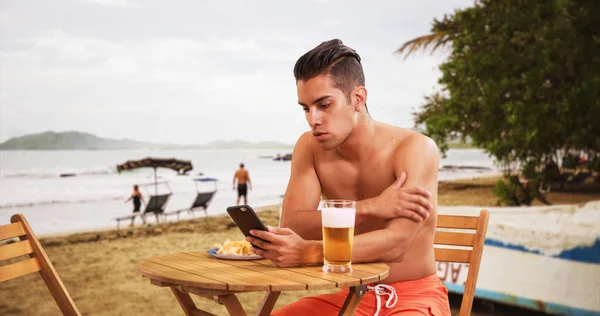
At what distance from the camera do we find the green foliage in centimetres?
941

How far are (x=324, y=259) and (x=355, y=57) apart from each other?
818 mm

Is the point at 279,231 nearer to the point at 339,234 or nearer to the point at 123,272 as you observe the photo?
the point at 339,234

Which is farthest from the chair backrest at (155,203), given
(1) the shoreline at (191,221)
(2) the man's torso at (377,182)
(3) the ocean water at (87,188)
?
(2) the man's torso at (377,182)

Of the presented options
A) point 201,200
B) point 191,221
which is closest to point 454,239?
point 201,200

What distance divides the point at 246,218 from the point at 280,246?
142 mm

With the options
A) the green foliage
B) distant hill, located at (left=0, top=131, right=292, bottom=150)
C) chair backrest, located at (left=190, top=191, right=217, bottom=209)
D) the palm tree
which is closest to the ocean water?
distant hill, located at (left=0, top=131, right=292, bottom=150)

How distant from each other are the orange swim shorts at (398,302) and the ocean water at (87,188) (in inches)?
621

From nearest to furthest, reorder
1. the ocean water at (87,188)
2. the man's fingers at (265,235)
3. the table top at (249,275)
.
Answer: the table top at (249,275), the man's fingers at (265,235), the ocean water at (87,188)

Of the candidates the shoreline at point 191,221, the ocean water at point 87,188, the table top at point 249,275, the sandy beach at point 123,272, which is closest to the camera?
the table top at point 249,275

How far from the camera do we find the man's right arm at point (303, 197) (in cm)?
230

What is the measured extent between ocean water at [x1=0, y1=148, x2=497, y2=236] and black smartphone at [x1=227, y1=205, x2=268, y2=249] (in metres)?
16.0

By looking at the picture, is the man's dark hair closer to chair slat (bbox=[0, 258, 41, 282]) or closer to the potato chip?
the potato chip

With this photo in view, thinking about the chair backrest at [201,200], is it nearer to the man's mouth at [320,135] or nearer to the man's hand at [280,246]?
the man's mouth at [320,135]

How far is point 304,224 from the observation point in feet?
7.57
